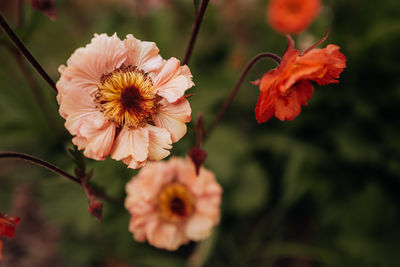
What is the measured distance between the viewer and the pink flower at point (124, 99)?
1.97ft

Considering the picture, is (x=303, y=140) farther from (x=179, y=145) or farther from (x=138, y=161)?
(x=138, y=161)

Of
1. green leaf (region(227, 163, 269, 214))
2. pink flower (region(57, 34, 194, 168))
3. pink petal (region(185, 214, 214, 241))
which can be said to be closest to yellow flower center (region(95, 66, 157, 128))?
pink flower (region(57, 34, 194, 168))

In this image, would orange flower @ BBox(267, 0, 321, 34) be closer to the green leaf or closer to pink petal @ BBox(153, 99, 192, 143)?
the green leaf

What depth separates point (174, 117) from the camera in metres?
0.65

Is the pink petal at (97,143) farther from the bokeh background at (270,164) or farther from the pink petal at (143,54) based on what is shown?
the bokeh background at (270,164)

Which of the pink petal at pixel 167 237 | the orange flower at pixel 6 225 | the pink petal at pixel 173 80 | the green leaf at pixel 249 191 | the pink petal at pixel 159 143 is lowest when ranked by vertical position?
the green leaf at pixel 249 191

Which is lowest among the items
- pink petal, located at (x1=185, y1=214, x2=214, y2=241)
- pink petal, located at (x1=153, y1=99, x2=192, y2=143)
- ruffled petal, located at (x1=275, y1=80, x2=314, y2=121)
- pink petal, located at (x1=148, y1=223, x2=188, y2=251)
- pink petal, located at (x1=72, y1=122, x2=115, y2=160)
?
pink petal, located at (x1=148, y1=223, x2=188, y2=251)

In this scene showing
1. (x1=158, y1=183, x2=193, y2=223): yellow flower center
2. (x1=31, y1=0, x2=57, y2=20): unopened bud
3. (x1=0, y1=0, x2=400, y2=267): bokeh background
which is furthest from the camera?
(x1=0, y1=0, x2=400, y2=267): bokeh background

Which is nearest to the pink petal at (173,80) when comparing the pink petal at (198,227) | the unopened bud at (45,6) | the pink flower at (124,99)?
the pink flower at (124,99)

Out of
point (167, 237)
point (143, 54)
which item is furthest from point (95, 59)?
point (167, 237)

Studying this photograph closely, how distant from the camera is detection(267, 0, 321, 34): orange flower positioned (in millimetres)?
1732

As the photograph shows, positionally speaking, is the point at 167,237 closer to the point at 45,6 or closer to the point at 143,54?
the point at 143,54

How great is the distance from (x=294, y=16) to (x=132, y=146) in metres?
→ 1.51

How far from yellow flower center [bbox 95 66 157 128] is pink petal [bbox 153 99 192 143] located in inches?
0.9
